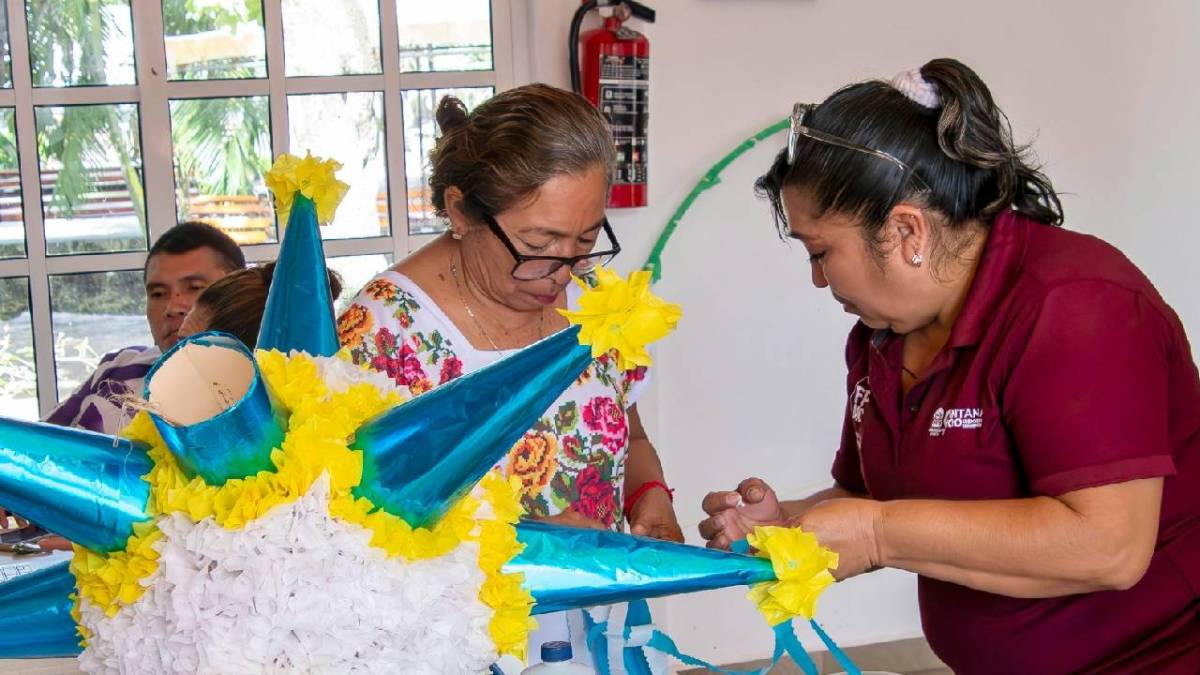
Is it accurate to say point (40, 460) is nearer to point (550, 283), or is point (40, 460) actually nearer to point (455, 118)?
point (550, 283)

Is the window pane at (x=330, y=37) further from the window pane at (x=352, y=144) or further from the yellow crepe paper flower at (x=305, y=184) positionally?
the yellow crepe paper flower at (x=305, y=184)

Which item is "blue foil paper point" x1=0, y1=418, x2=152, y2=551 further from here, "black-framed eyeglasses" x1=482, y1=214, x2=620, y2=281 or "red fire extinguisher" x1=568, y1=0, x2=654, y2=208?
"red fire extinguisher" x1=568, y1=0, x2=654, y2=208

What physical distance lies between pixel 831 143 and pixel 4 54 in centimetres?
237

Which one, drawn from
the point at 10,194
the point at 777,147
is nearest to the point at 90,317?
the point at 10,194

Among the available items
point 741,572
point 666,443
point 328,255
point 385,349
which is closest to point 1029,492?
point 741,572

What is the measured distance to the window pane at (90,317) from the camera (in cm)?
322

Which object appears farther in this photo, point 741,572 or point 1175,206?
point 1175,206

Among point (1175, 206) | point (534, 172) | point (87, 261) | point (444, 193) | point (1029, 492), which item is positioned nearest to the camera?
point (1029, 492)

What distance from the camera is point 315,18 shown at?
3.21 m

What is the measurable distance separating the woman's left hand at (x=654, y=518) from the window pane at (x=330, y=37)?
5.69 feet

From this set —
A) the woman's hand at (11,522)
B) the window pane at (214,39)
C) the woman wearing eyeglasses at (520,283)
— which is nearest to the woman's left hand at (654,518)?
the woman wearing eyeglasses at (520,283)

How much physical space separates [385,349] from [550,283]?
0.24 metres

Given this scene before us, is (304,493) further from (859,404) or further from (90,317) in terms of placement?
(90,317)

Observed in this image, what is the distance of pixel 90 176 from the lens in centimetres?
319
